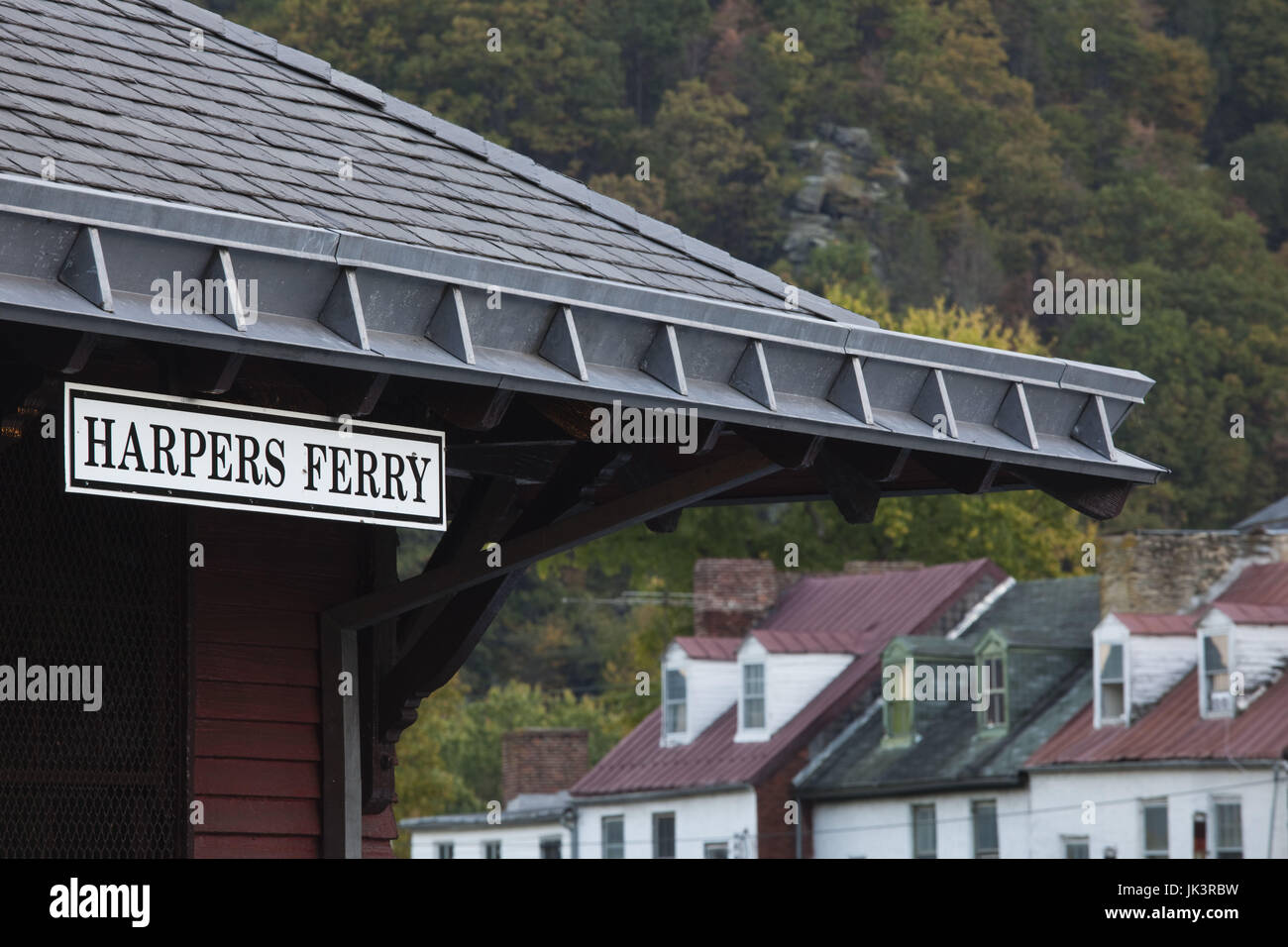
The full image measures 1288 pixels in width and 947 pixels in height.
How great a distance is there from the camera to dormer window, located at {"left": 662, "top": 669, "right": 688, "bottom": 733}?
143 feet

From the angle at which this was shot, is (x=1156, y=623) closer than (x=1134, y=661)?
No

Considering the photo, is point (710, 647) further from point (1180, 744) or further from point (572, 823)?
point (1180, 744)

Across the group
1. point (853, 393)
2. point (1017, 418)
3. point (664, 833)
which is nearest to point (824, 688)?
point (664, 833)

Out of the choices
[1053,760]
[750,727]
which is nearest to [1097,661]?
[1053,760]

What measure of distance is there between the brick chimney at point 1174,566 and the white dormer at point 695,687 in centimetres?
823

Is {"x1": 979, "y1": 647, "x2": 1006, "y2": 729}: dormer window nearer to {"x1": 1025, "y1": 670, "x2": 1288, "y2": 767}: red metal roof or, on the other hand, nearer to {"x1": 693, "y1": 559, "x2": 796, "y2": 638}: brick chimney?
{"x1": 1025, "y1": 670, "x2": 1288, "y2": 767}: red metal roof

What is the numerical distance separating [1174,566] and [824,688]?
6.93m

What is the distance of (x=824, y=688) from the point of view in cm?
4147

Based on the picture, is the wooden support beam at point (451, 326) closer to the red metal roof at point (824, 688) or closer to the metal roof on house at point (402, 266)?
the metal roof on house at point (402, 266)

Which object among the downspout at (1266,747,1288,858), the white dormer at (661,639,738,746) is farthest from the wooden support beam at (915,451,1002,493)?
the white dormer at (661,639,738,746)

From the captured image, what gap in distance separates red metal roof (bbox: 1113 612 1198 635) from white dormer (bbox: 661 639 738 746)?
9.52m

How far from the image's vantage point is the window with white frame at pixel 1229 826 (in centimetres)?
3259

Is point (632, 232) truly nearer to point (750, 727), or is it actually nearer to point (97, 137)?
point (97, 137)

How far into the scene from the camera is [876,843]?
3762 cm
